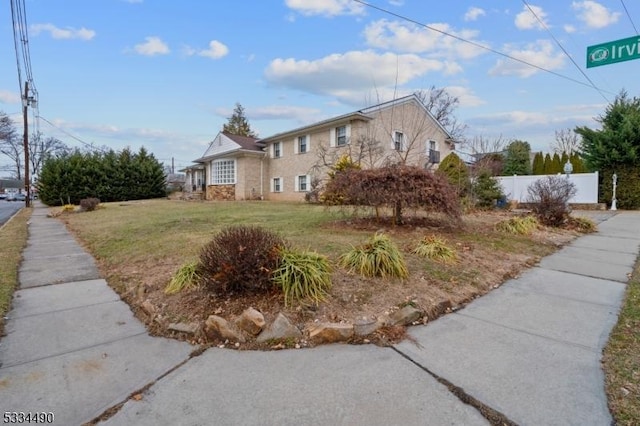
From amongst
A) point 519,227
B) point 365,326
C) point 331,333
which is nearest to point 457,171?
point 519,227

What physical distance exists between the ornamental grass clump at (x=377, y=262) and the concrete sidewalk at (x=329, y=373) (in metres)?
0.95

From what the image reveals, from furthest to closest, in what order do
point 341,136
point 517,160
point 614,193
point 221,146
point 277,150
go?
point 517,160 → point 221,146 → point 277,150 → point 341,136 → point 614,193

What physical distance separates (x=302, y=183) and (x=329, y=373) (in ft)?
65.4

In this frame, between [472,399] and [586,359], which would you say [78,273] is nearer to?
[472,399]

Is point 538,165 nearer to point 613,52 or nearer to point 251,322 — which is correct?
point 613,52

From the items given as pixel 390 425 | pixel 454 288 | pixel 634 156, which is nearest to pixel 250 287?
pixel 390 425

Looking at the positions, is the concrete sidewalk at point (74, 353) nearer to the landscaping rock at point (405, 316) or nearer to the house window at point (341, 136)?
the landscaping rock at point (405, 316)

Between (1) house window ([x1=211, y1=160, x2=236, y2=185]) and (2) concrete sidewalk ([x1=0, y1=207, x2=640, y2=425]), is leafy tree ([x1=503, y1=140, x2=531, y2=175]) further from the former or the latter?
(2) concrete sidewalk ([x1=0, y1=207, x2=640, y2=425])

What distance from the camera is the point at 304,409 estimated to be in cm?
229

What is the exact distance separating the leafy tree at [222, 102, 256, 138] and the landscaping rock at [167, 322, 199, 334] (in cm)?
4756

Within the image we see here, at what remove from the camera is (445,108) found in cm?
2397

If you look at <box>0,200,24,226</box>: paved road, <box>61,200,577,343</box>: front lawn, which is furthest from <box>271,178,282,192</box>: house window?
<box>61,200,577,343</box>: front lawn

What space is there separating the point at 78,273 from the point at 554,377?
654cm

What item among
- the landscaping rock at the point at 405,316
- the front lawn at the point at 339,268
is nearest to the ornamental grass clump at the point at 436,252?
the front lawn at the point at 339,268
